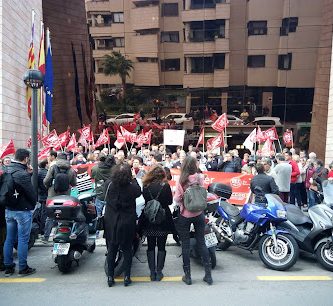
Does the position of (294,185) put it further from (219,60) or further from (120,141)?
(219,60)

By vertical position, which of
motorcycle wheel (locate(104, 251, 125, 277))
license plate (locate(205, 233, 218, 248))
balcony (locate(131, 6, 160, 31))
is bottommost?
motorcycle wheel (locate(104, 251, 125, 277))

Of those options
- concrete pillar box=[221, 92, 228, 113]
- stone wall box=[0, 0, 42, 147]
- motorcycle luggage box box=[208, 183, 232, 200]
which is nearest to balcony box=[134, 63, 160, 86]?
concrete pillar box=[221, 92, 228, 113]

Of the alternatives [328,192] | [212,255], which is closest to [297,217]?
[328,192]

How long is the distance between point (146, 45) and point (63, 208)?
26.7m

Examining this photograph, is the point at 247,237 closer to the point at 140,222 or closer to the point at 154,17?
the point at 140,222

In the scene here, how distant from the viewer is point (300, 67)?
27609mm

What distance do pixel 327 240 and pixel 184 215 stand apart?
222 cm

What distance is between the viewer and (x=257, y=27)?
1113 inches

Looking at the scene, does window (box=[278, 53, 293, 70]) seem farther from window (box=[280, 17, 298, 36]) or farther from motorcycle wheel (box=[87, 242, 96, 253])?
motorcycle wheel (box=[87, 242, 96, 253])

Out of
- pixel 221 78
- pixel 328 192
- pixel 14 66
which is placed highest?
pixel 221 78

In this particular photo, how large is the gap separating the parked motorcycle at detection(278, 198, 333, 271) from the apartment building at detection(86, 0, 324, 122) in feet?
77.3

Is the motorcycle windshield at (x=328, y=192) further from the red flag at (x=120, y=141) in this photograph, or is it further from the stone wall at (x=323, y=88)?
the stone wall at (x=323, y=88)

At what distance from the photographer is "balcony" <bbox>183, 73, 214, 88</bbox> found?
97.8 feet

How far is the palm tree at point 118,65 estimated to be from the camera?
100 feet
